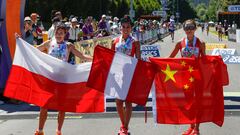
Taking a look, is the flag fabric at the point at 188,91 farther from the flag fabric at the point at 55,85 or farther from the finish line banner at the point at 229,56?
the finish line banner at the point at 229,56

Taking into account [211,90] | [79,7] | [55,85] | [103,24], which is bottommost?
[79,7]

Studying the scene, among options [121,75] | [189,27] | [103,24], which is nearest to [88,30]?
[103,24]

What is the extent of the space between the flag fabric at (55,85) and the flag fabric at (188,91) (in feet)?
3.15

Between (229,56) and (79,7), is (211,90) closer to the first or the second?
(229,56)

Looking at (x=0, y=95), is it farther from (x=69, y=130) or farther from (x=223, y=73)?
(x=223, y=73)

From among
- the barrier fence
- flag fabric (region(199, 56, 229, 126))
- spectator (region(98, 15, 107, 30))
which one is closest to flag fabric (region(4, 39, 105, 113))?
flag fabric (region(199, 56, 229, 126))

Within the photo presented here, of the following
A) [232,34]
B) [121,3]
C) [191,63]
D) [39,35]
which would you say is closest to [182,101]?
[191,63]

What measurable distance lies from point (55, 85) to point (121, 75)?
1.05 meters

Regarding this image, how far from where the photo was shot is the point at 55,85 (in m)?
8.16

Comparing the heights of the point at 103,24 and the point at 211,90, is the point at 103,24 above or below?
below

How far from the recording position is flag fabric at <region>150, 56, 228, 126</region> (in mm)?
8133

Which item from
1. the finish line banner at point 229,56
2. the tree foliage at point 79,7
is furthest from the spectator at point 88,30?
the tree foliage at point 79,7

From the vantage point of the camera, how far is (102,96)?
8.23m

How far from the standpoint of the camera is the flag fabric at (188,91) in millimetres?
8133
